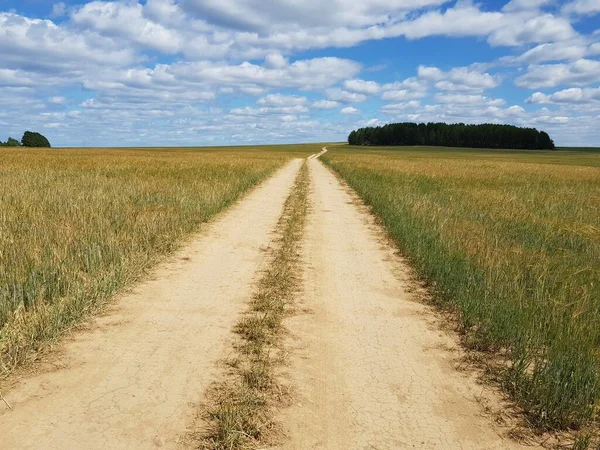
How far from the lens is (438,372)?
4.29 metres

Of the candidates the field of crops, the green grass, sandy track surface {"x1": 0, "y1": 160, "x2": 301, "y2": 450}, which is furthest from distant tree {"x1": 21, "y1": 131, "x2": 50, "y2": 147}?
sandy track surface {"x1": 0, "y1": 160, "x2": 301, "y2": 450}

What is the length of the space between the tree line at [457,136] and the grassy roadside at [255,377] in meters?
146

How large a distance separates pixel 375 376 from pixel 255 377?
43.0 inches

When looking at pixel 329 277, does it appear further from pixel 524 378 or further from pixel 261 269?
pixel 524 378

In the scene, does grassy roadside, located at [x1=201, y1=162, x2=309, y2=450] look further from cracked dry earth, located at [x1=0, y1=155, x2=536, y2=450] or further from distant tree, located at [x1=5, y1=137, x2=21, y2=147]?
distant tree, located at [x1=5, y1=137, x2=21, y2=147]

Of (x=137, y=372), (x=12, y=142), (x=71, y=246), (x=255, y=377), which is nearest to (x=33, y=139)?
(x=12, y=142)

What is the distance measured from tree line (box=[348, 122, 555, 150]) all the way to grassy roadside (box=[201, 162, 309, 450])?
146 meters

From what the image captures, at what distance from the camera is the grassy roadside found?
10.4ft

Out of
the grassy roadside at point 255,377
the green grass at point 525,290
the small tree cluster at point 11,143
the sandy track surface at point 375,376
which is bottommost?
A: the sandy track surface at point 375,376

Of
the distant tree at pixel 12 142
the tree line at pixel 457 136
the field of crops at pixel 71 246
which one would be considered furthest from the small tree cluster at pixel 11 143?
the field of crops at pixel 71 246

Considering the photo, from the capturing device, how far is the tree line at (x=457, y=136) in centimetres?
13538

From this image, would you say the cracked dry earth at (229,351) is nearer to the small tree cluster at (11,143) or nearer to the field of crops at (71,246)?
the field of crops at (71,246)

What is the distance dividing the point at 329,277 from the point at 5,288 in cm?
440

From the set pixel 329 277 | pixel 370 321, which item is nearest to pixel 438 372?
pixel 370 321
